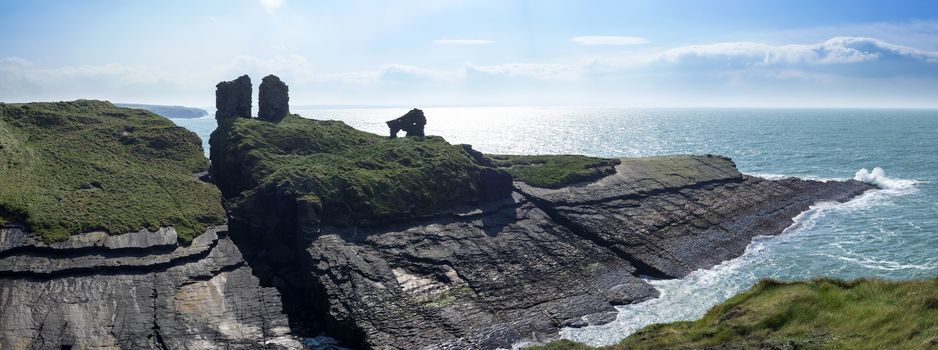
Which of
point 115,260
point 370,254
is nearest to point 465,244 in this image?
point 370,254

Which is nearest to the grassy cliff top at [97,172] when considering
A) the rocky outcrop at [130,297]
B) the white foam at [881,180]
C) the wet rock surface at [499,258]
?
the rocky outcrop at [130,297]

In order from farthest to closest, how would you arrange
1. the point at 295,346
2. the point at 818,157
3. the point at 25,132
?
the point at 818,157, the point at 25,132, the point at 295,346

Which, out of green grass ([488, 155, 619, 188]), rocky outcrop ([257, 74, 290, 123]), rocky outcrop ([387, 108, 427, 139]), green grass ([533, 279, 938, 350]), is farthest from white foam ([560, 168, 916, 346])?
rocky outcrop ([257, 74, 290, 123])

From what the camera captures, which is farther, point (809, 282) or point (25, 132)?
point (25, 132)

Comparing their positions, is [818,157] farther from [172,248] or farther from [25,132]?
[25,132]

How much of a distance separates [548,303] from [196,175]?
46879 mm

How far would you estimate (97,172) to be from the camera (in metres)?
61.5

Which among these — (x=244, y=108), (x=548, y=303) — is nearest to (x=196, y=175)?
(x=244, y=108)

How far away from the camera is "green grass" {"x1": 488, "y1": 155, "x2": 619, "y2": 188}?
2940 inches

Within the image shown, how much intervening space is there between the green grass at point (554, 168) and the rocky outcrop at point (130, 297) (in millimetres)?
37824

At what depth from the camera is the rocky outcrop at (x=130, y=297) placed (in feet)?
128

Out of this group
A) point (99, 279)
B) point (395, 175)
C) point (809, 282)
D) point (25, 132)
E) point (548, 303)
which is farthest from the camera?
point (25, 132)

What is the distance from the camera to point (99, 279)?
145 ft

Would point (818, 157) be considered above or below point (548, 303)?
above
